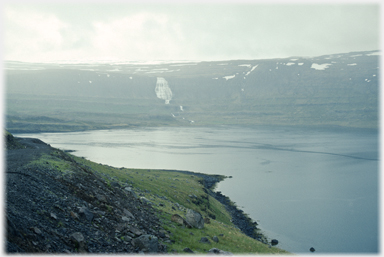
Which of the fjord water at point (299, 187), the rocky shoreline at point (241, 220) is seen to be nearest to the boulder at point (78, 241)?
the rocky shoreline at point (241, 220)

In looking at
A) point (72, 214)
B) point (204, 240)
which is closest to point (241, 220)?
point (204, 240)

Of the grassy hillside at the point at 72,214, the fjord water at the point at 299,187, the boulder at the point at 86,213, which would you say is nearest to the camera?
the grassy hillside at the point at 72,214

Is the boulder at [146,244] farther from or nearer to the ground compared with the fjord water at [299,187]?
farther from the ground

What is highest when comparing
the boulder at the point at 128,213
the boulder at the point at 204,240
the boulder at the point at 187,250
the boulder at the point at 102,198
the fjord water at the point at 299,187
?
the boulder at the point at 102,198

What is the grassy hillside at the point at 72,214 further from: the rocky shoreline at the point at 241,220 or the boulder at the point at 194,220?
the rocky shoreline at the point at 241,220

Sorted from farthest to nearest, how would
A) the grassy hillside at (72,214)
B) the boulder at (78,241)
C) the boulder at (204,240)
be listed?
the boulder at (204,240) < the boulder at (78,241) < the grassy hillside at (72,214)

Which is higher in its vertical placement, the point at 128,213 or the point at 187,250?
the point at 128,213

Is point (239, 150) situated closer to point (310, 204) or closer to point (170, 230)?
point (310, 204)

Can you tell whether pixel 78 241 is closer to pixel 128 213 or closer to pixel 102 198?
pixel 102 198

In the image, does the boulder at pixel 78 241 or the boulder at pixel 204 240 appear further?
the boulder at pixel 204 240
